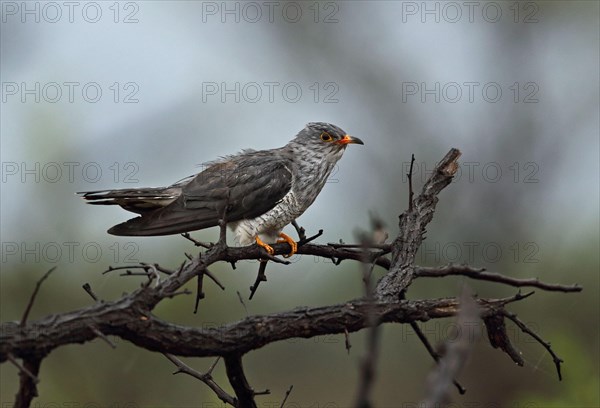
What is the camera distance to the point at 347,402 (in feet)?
24.2

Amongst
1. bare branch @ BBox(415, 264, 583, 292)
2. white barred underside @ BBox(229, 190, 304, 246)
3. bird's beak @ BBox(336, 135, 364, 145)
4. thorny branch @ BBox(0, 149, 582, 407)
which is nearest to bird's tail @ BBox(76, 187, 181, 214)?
white barred underside @ BBox(229, 190, 304, 246)

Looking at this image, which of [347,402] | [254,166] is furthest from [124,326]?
[347,402]

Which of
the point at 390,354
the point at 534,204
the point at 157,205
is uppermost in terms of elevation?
the point at 157,205

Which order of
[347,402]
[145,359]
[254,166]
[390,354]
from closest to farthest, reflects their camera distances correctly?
[254,166] → [347,402] → [145,359] → [390,354]

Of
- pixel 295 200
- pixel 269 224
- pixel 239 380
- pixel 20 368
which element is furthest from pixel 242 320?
pixel 295 200

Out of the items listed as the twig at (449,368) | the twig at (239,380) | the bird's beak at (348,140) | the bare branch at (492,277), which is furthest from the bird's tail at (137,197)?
the twig at (449,368)

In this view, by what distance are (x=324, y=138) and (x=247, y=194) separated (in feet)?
2.52

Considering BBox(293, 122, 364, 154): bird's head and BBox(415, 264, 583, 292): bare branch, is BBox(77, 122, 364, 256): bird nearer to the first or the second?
BBox(293, 122, 364, 154): bird's head

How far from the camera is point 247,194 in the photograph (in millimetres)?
4320

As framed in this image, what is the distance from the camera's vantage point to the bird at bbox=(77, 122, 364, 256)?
153 inches

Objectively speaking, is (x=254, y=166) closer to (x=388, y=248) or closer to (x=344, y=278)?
(x=388, y=248)

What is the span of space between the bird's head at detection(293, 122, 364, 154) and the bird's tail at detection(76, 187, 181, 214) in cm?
92

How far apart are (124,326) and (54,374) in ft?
19.0

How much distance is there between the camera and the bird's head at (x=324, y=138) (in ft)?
15.9
